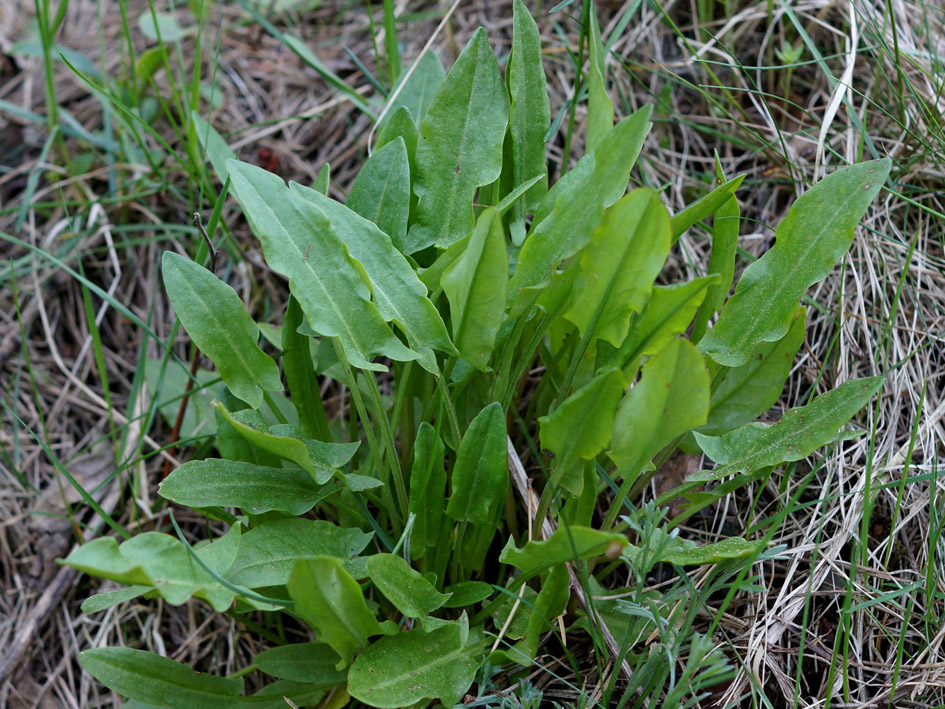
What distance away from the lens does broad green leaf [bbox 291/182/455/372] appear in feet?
3.92

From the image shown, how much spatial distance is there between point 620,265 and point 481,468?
1.13ft

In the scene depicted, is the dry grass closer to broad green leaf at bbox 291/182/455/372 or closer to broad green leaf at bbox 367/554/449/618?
broad green leaf at bbox 367/554/449/618

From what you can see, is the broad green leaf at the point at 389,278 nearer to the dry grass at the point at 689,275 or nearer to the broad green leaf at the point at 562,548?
the broad green leaf at the point at 562,548

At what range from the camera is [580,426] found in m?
1.08

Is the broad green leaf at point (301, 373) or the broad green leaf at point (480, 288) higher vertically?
the broad green leaf at point (480, 288)

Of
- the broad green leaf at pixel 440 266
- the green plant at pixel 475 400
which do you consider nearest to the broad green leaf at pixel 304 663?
the green plant at pixel 475 400

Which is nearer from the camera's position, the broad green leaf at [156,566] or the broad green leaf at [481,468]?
the broad green leaf at [156,566]

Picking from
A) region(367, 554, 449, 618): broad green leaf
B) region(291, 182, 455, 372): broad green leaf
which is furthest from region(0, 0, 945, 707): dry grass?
region(291, 182, 455, 372): broad green leaf

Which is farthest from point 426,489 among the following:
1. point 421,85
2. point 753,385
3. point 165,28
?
point 165,28

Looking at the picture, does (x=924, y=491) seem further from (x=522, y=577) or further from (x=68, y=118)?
(x=68, y=118)

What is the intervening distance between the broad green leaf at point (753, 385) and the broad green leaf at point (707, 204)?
0.75 ft

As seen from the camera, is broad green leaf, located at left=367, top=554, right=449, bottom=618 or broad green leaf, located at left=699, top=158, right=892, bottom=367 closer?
broad green leaf, located at left=367, top=554, right=449, bottom=618

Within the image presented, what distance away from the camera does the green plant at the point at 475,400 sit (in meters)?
1.06

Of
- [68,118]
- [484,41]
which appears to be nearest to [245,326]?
[484,41]
